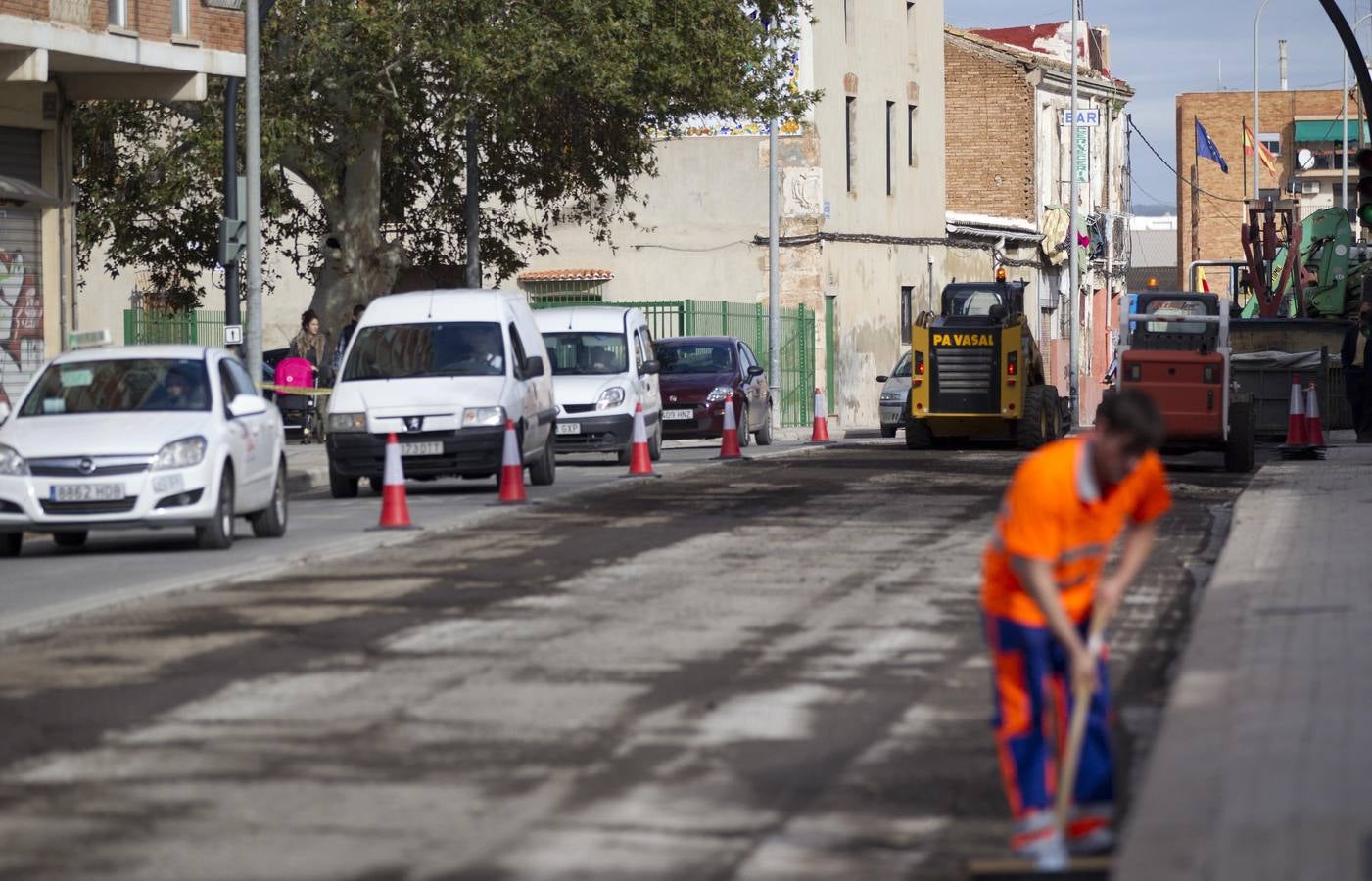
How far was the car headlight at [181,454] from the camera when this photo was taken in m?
15.9

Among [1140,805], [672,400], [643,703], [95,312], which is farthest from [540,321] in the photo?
[95,312]

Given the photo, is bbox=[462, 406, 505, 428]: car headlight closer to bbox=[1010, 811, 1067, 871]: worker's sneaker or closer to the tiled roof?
bbox=[1010, 811, 1067, 871]: worker's sneaker

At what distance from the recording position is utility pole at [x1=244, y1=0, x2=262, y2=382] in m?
26.2

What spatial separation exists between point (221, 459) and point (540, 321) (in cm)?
1164

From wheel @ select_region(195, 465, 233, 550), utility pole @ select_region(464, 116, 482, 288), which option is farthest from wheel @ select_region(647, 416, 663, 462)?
wheel @ select_region(195, 465, 233, 550)

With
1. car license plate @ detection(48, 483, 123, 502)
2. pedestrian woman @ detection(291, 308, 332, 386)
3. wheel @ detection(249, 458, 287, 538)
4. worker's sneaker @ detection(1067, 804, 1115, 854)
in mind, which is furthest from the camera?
pedestrian woman @ detection(291, 308, 332, 386)

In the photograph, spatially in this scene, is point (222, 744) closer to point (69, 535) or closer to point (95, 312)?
point (69, 535)

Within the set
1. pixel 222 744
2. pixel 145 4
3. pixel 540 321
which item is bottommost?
pixel 222 744

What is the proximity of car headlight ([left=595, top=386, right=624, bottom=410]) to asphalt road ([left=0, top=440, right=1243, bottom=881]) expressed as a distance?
33.9 ft

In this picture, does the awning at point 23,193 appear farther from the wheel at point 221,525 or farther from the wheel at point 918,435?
the wheel at point 918,435

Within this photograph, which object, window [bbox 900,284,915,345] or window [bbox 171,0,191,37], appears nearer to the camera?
window [bbox 171,0,191,37]

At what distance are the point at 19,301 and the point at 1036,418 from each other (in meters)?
Answer: 13.4

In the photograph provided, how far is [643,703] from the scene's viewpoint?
9.12 metres

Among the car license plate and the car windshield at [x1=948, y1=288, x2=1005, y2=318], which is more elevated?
the car windshield at [x1=948, y1=288, x2=1005, y2=318]
